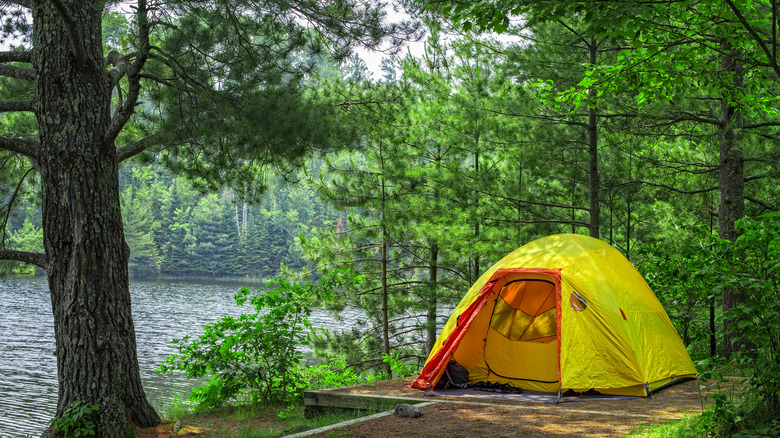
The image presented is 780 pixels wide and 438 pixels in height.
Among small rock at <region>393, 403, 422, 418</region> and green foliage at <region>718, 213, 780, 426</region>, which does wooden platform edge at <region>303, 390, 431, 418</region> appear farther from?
green foliage at <region>718, 213, 780, 426</region>

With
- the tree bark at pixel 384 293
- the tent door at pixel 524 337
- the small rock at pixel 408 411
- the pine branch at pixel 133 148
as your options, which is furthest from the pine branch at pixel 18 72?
the tree bark at pixel 384 293

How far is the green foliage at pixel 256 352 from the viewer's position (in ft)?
23.0

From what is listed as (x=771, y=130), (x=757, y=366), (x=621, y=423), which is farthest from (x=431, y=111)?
(x=757, y=366)

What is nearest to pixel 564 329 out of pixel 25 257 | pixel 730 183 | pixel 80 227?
pixel 730 183

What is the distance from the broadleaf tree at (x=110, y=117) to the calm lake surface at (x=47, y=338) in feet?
11.0

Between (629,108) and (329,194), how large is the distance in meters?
5.70

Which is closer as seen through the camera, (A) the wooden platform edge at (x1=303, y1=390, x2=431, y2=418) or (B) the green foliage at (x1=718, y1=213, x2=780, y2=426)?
(B) the green foliage at (x1=718, y1=213, x2=780, y2=426)

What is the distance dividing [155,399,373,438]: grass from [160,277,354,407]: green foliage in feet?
0.55

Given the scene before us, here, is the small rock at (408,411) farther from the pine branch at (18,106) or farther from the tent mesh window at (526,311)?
the pine branch at (18,106)

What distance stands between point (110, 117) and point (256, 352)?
3106mm

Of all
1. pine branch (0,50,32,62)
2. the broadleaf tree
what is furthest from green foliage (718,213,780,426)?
pine branch (0,50,32,62)

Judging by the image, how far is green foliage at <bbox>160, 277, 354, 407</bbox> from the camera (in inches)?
275

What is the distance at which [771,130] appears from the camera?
10.0 metres

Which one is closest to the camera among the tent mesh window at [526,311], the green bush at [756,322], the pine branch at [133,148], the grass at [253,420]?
the green bush at [756,322]
